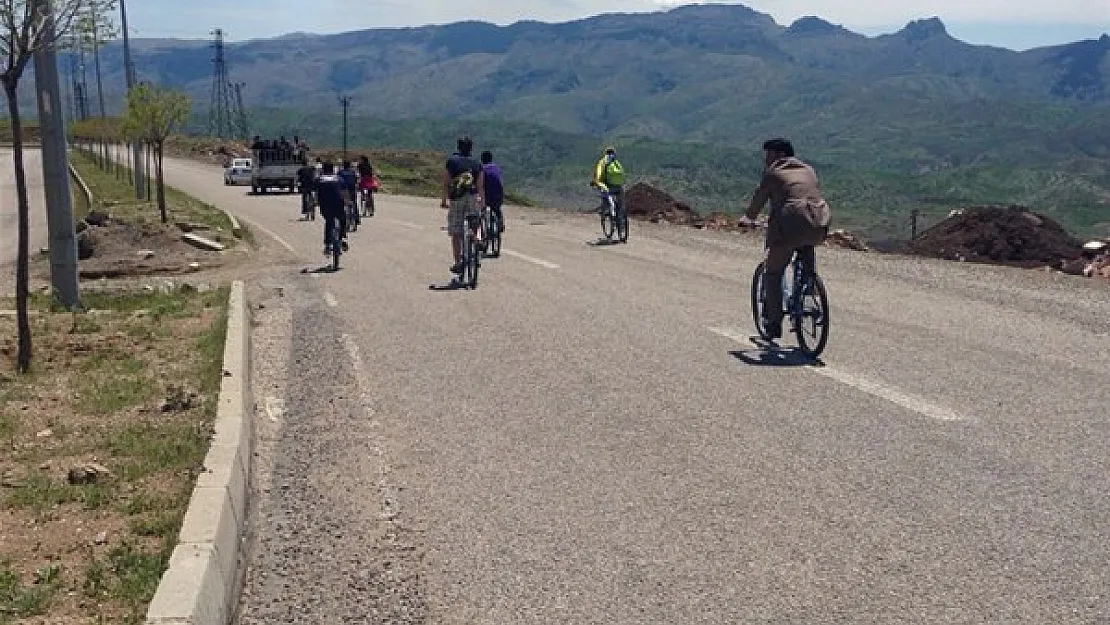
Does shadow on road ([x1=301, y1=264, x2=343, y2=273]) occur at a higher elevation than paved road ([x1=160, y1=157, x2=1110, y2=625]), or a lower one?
lower

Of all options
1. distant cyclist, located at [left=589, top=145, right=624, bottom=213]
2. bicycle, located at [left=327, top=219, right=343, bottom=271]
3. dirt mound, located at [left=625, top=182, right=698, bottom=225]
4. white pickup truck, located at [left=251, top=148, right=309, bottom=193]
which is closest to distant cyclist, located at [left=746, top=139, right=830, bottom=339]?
bicycle, located at [left=327, top=219, right=343, bottom=271]

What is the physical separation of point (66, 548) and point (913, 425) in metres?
5.24

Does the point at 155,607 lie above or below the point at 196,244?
above

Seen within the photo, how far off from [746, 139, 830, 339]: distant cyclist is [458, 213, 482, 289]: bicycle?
6203 mm

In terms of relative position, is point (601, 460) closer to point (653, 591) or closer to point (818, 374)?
point (653, 591)

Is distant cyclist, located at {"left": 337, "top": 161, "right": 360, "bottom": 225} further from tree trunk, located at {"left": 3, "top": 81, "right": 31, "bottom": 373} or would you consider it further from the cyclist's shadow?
the cyclist's shadow

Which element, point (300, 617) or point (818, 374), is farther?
point (818, 374)

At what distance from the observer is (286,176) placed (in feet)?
159

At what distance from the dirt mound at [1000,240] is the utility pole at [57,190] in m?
15.9

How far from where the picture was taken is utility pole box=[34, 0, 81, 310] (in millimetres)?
13141

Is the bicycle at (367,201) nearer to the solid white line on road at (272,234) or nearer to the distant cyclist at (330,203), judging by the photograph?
the solid white line on road at (272,234)

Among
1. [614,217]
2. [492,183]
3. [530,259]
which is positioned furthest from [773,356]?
[614,217]

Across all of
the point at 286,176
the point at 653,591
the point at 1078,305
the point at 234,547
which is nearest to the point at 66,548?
the point at 234,547

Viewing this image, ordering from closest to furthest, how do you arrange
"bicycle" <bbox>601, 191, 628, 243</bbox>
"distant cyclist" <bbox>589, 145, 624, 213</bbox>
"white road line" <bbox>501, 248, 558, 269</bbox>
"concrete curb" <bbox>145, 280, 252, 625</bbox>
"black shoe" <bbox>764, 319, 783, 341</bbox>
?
1. "concrete curb" <bbox>145, 280, 252, 625</bbox>
2. "black shoe" <bbox>764, 319, 783, 341</bbox>
3. "white road line" <bbox>501, 248, 558, 269</bbox>
4. "distant cyclist" <bbox>589, 145, 624, 213</bbox>
5. "bicycle" <bbox>601, 191, 628, 243</bbox>
